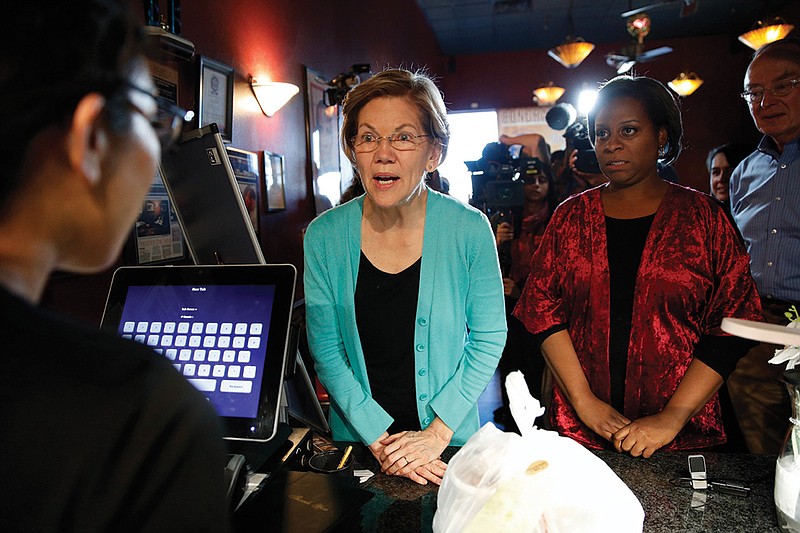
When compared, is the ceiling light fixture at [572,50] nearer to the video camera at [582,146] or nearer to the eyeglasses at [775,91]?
the video camera at [582,146]

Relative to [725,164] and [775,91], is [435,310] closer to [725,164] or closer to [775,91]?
[775,91]

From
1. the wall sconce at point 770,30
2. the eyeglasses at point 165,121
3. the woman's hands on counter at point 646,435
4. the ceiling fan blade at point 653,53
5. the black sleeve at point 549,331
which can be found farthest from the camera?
the ceiling fan blade at point 653,53

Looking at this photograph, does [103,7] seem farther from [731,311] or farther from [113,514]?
[731,311]

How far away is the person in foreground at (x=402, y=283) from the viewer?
1.37 metres

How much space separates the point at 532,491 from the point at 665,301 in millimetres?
886

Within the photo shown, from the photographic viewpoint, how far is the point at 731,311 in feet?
4.64

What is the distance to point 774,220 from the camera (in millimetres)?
2340

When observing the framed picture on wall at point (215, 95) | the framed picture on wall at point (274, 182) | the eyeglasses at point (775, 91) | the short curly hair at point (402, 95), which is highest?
the framed picture on wall at point (215, 95)

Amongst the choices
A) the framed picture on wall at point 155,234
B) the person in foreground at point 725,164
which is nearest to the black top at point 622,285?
the framed picture on wall at point 155,234

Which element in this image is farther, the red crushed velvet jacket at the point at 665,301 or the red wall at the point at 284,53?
the red wall at the point at 284,53

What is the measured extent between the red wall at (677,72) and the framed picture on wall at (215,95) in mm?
7198

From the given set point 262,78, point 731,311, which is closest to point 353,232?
point 731,311

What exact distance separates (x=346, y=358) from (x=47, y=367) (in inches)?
42.4

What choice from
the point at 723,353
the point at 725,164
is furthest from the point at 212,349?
the point at 725,164
